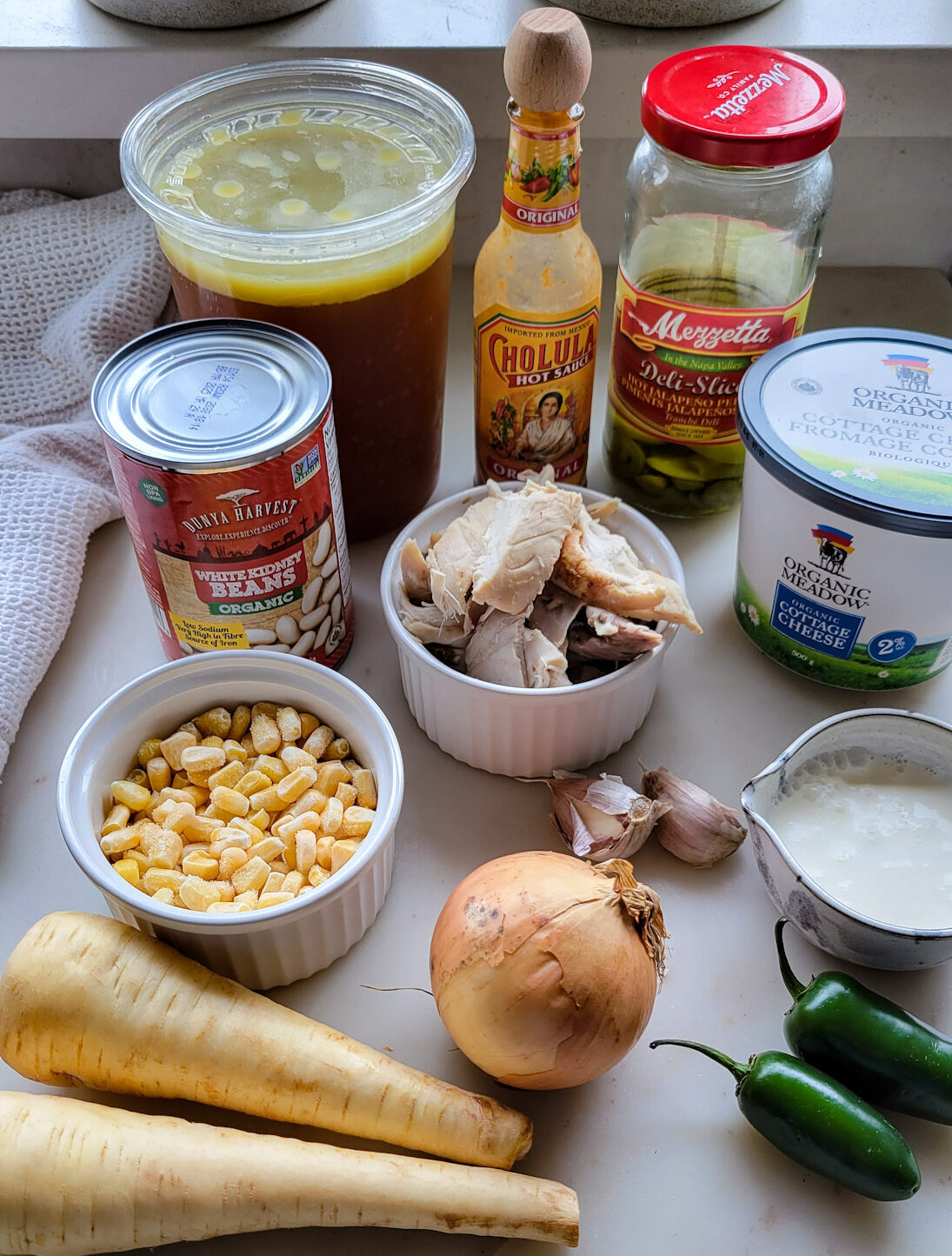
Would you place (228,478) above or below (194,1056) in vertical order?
above

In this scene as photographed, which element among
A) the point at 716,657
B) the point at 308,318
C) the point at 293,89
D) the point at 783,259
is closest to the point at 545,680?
the point at 716,657

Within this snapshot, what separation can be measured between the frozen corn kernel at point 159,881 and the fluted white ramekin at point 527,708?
261 mm

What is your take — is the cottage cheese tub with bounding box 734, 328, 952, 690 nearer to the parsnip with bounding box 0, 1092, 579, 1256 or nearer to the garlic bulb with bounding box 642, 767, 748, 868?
the garlic bulb with bounding box 642, 767, 748, 868

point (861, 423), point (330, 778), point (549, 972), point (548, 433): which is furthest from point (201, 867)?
point (861, 423)

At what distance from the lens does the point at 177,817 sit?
2.79ft

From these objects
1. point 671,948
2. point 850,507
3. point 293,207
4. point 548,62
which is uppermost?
point 548,62

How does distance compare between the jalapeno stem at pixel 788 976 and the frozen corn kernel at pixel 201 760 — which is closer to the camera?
the jalapeno stem at pixel 788 976

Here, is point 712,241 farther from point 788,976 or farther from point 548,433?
point 788,976

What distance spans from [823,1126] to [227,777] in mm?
492

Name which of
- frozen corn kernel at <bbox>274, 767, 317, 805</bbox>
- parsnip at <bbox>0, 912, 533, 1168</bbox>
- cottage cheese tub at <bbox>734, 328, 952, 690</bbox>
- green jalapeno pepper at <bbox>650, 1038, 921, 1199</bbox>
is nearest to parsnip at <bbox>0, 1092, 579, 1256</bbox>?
parsnip at <bbox>0, 912, 533, 1168</bbox>

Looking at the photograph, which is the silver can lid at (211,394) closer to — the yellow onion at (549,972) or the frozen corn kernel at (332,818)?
the frozen corn kernel at (332,818)

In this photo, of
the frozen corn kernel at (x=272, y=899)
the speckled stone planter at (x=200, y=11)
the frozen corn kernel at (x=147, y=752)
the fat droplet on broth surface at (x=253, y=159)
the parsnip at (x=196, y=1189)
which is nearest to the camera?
the parsnip at (x=196, y=1189)

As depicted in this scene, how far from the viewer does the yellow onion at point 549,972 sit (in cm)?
72

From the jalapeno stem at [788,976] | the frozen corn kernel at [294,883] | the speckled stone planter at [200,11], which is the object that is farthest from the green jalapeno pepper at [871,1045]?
the speckled stone planter at [200,11]
